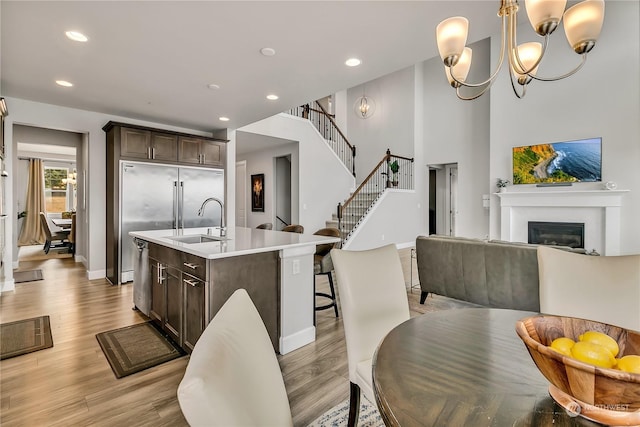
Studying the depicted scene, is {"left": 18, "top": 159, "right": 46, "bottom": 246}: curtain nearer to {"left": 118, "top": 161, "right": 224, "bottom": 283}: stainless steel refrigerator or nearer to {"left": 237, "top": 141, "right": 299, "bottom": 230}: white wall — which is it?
{"left": 237, "top": 141, "right": 299, "bottom": 230}: white wall

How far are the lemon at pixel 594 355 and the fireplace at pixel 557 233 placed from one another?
18.1 ft

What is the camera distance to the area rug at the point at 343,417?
1724mm

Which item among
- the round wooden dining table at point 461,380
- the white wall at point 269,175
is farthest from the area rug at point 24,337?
the white wall at point 269,175

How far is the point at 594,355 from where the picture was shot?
70cm

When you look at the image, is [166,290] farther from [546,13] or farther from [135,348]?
[546,13]

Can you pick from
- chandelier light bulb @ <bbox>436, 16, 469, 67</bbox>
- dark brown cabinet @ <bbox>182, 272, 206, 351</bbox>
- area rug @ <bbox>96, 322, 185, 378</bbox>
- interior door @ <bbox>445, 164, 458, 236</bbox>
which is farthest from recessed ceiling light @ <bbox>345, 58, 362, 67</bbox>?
interior door @ <bbox>445, 164, 458, 236</bbox>

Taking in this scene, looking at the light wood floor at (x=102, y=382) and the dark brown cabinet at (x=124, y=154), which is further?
the dark brown cabinet at (x=124, y=154)

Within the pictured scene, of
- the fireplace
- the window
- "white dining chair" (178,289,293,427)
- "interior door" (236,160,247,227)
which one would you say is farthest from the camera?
the window

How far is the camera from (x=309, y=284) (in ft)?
9.04

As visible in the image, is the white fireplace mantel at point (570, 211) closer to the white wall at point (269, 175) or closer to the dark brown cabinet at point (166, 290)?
the white wall at point (269, 175)

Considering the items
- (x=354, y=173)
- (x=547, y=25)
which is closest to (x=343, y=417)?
(x=547, y=25)

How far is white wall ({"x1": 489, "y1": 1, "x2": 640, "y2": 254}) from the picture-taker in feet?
15.4

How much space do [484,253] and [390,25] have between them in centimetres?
244

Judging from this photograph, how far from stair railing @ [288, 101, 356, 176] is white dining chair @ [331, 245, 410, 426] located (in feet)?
19.9
